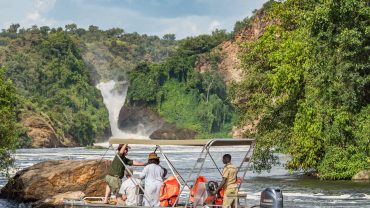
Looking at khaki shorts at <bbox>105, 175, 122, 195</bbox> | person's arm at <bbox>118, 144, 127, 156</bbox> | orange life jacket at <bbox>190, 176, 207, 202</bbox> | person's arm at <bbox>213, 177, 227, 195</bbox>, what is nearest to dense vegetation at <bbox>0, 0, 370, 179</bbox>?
khaki shorts at <bbox>105, 175, 122, 195</bbox>

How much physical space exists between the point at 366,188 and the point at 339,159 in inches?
135

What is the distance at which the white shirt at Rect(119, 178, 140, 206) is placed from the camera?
68.1 ft

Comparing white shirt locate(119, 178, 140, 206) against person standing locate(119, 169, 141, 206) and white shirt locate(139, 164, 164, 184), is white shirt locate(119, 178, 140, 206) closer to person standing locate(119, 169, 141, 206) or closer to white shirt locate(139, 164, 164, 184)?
person standing locate(119, 169, 141, 206)

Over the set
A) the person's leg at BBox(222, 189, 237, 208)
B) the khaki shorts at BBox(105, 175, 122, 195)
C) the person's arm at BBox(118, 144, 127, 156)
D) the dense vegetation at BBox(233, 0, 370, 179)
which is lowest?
the person's leg at BBox(222, 189, 237, 208)

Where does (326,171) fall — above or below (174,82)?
below

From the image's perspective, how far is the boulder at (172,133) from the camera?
607 ft

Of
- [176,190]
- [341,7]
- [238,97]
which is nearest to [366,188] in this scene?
[341,7]

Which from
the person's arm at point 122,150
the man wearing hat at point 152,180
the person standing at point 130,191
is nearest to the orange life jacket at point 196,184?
the man wearing hat at point 152,180

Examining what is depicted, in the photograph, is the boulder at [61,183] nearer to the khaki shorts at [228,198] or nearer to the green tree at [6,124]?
the green tree at [6,124]

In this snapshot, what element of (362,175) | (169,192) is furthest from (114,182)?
(362,175)

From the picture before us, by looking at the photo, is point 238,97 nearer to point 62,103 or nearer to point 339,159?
point 339,159

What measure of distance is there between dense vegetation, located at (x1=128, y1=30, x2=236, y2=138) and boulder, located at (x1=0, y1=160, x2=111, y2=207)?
492 feet

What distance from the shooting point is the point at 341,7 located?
115 feet

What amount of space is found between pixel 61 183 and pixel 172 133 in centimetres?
15866
